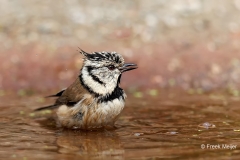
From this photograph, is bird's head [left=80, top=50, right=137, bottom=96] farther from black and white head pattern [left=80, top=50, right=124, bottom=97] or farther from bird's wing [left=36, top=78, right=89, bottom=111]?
bird's wing [left=36, top=78, right=89, bottom=111]

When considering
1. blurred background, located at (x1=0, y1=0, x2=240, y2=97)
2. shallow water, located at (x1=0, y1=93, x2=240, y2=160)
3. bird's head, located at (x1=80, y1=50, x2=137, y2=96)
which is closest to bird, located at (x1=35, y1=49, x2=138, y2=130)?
bird's head, located at (x1=80, y1=50, x2=137, y2=96)

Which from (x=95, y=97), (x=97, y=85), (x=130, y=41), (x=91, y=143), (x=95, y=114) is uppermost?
(x=130, y=41)

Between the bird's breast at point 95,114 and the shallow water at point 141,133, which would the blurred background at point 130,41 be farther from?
the bird's breast at point 95,114

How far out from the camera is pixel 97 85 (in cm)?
789

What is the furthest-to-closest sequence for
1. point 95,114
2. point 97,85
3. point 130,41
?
point 130,41
point 97,85
point 95,114

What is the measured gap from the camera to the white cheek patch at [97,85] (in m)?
7.77

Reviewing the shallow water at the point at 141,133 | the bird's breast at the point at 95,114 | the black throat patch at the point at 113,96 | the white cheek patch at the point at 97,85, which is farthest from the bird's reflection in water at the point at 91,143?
the white cheek patch at the point at 97,85

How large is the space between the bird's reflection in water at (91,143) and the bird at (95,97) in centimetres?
18

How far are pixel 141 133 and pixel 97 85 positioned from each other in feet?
3.60

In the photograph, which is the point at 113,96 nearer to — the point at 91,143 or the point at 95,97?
the point at 95,97

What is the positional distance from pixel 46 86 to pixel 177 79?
8.47 ft

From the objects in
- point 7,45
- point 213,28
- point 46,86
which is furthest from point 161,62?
point 7,45

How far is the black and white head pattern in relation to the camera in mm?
7938

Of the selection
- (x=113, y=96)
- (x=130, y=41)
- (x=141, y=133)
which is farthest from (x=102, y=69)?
(x=130, y=41)
